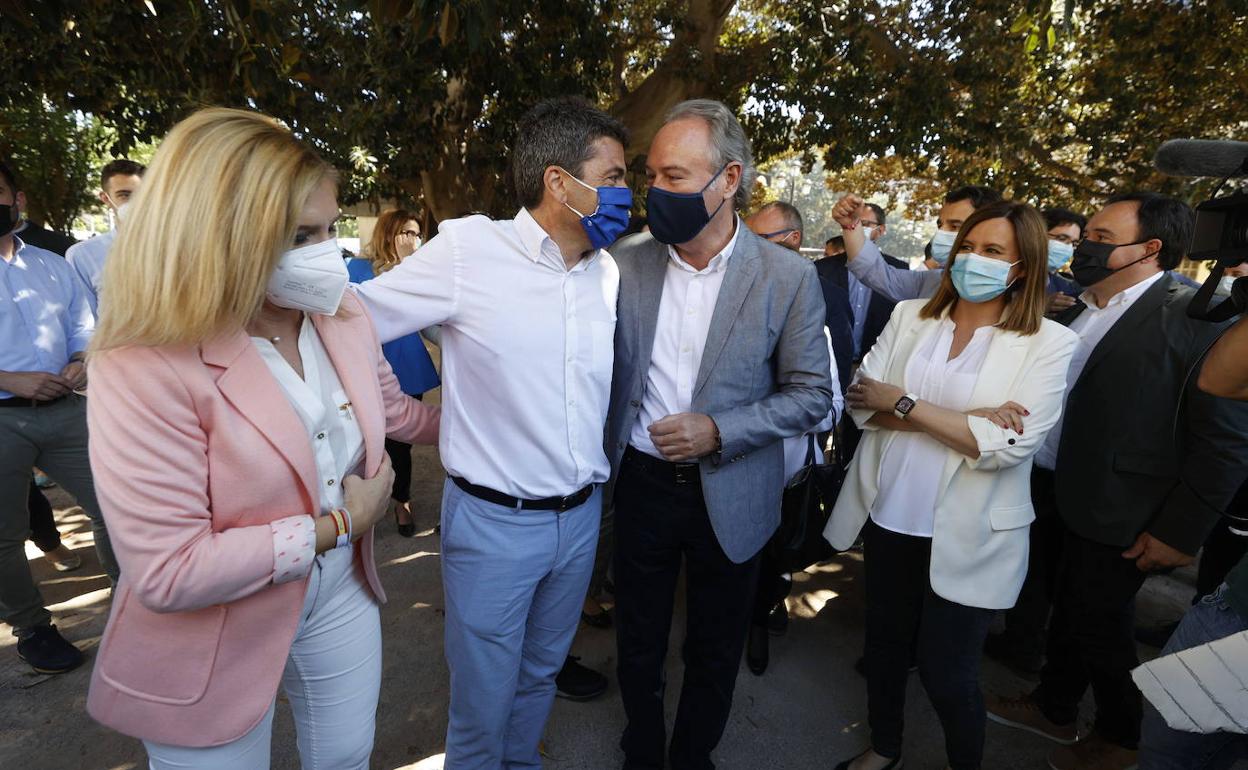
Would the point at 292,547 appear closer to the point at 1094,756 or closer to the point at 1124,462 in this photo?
the point at 1124,462

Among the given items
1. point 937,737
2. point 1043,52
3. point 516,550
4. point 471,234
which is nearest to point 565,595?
point 516,550

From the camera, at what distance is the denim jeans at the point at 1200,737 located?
1518 millimetres

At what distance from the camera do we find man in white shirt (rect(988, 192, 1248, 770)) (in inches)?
87.7

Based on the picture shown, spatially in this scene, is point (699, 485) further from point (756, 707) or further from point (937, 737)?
point (937, 737)

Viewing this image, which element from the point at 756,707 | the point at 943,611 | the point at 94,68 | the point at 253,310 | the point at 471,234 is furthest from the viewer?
the point at 94,68

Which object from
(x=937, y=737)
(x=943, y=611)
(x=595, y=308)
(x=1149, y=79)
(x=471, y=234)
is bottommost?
(x=937, y=737)

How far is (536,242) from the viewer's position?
1854 mm

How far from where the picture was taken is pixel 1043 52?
7.05m

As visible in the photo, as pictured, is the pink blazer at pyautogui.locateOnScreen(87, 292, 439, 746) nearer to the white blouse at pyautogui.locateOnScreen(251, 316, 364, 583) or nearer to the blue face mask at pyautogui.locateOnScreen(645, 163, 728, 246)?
the white blouse at pyautogui.locateOnScreen(251, 316, 364, 583)

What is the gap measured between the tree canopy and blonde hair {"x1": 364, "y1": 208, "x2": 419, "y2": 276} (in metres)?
1.03

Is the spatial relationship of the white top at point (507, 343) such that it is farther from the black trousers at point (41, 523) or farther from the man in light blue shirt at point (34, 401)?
the black trousers at point (41, 523)

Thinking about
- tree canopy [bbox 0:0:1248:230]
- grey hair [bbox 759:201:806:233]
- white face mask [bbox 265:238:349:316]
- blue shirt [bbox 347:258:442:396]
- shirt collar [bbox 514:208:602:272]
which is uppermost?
tree canopy [bbox 0:0:1248:230]

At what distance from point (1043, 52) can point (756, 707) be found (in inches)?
304

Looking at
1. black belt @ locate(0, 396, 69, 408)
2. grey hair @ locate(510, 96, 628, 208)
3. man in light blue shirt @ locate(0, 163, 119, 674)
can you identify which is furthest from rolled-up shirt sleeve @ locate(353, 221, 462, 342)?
black belt @ locate(0, 396, 69, 408)
